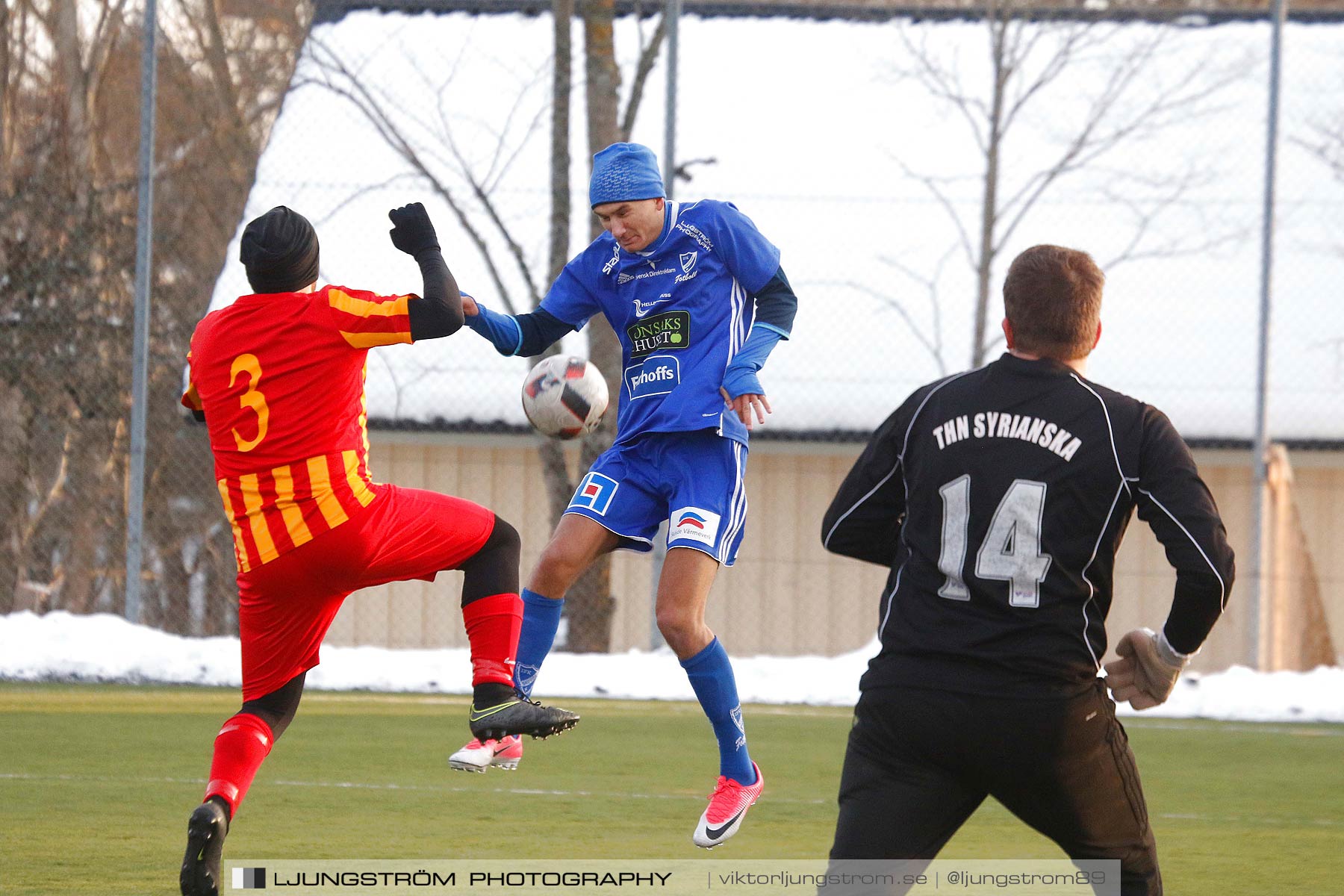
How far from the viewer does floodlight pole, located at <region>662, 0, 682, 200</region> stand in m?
10.3

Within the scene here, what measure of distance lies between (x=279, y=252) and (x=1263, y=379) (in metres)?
7.76

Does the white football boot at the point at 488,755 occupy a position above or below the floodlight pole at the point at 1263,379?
below

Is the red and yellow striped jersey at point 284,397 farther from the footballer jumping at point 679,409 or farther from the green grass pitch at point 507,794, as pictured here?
the green grass pitch at point 507,794

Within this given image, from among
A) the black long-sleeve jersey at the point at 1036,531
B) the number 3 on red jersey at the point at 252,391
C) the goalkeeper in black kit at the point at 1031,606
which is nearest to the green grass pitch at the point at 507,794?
the number 3 on red jersey at the point at 252,391

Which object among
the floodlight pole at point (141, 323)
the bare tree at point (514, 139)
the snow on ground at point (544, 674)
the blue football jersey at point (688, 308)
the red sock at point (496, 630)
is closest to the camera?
the red sock at point (496, 630)

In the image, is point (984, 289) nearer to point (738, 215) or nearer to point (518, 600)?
point (738, 215)

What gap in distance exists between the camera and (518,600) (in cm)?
490

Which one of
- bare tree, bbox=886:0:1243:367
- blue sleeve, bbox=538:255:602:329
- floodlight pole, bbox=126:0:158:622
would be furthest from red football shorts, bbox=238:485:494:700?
bare tree, bbox=886:0:1243:367

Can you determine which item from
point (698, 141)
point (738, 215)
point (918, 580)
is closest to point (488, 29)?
point (698, 141)

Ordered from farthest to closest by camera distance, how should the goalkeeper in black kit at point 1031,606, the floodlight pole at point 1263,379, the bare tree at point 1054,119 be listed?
1. the bare tree at point 1054,119
2. the floodlight pole at point 1263,379
3. the goalkeeper in black kit at point 1031,606

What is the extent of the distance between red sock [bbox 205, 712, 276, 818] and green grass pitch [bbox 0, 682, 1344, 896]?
1.32 ft

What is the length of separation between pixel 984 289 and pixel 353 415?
8262 mm

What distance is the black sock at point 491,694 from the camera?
4719 millimetres

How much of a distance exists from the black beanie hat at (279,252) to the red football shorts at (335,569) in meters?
0.67
